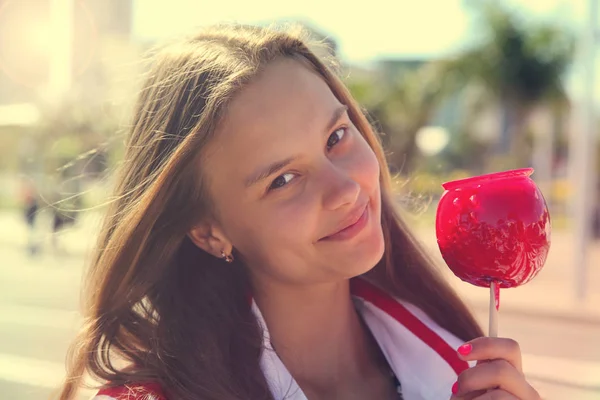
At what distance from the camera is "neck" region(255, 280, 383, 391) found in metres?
1.79

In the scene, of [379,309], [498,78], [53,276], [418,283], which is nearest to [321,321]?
[379,309]

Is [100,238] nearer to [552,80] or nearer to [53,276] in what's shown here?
[53,276]

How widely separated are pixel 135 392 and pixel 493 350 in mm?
649

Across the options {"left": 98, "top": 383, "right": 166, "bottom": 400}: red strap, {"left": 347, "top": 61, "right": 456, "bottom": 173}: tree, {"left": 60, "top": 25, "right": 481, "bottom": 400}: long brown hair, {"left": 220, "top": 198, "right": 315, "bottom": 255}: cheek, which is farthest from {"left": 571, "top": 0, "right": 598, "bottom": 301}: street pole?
{"left": 347, "top": 61, "right": 456, "bottom": 173}: tree

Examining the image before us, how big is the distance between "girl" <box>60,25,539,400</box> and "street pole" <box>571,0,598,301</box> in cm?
819

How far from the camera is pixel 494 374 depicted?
136cm

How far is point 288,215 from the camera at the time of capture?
159 cm

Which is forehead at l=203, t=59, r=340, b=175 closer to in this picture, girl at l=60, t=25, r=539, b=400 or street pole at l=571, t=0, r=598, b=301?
girl at l=60, t=25, r=539, b=400

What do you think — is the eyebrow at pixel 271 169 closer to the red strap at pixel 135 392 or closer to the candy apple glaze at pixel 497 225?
the candy apple glaze at pixel 497 225

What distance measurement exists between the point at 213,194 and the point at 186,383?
40 cm

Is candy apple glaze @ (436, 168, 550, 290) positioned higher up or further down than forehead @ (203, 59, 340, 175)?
further down

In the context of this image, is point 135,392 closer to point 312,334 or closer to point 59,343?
point 312,334

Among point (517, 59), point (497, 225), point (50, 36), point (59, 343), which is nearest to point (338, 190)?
point (497, 225)

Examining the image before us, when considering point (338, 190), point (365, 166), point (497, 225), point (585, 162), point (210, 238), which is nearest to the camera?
point (497, 225)
